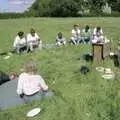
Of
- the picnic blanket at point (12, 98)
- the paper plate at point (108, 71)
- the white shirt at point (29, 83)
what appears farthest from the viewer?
the paper plate at point (108, 71)

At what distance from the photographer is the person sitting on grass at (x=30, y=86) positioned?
8.80 meters

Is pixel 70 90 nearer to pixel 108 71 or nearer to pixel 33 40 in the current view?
pixel 108 71

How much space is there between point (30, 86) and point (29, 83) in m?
0.06

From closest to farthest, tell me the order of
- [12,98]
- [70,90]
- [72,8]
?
[12,98]
[70,90]
[72,8]

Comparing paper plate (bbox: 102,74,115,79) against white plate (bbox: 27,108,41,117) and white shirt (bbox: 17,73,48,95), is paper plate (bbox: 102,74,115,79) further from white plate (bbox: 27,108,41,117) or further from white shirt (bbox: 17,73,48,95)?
white plate (bbox: 27,108,41,117)

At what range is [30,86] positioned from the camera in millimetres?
8828

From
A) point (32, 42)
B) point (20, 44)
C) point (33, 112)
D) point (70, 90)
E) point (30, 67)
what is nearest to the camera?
point (33, 112)

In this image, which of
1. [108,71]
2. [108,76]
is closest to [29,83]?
[108,76]

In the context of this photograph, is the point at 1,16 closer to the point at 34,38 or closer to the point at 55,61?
the point at 34,38

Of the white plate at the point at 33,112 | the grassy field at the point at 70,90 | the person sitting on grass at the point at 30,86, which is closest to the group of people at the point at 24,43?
the grassy field at the point at 70,90

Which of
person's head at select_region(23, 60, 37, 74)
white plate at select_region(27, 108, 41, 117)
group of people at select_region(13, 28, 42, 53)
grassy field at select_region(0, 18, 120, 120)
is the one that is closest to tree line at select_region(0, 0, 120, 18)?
group of people at select_region(13, 28, 42, 53)

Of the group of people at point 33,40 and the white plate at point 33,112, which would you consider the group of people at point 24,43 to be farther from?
the white plate at point 33,112

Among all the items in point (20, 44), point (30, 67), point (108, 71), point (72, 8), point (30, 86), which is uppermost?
point (30, 67)

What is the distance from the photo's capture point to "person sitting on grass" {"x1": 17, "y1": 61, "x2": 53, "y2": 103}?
347 inches
